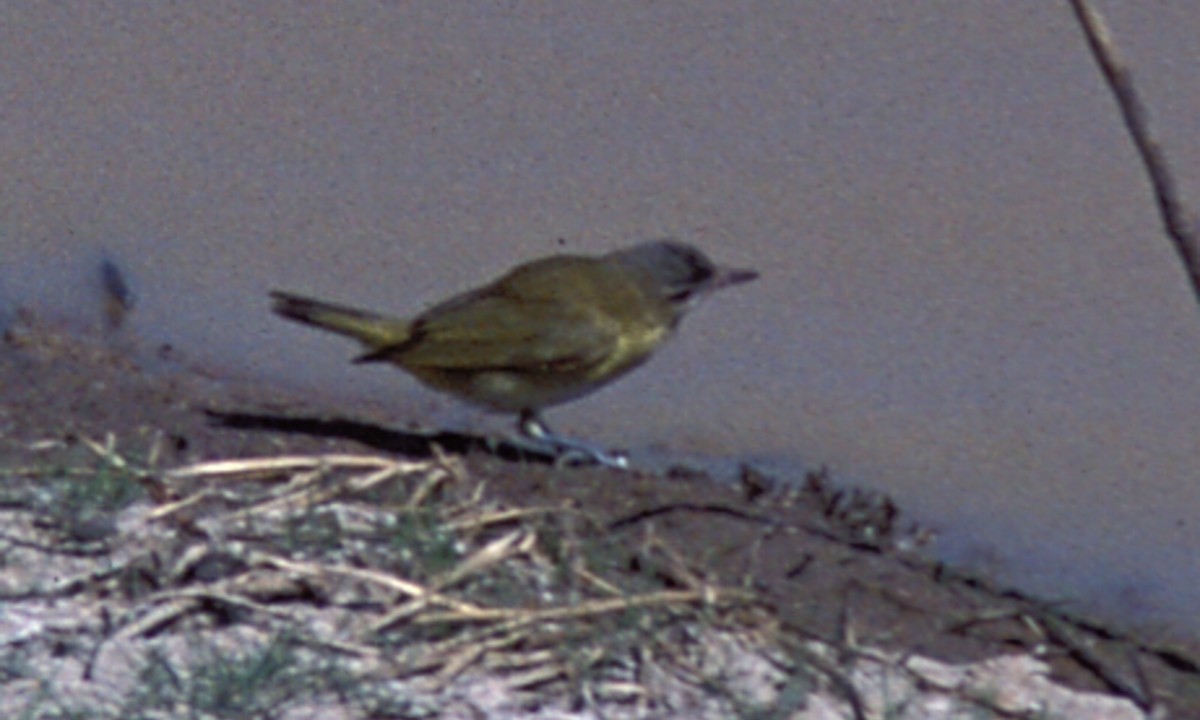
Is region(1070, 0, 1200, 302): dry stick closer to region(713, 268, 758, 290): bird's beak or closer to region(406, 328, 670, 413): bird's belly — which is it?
region(713, 268, 758, 290): bird's beak

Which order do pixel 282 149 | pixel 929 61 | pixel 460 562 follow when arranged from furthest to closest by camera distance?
1. pixel 282 149
2. pixel 929 61
3. pixel 460 562

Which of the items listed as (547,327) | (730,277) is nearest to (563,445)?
(547,327)

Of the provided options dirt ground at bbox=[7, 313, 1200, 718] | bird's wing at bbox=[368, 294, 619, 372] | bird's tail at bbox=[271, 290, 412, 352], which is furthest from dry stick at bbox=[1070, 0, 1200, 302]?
bird's tail at bbox=[271, 290, 412, 352]

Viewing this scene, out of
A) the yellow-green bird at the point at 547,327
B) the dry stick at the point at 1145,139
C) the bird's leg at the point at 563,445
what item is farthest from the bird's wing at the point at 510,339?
the dry stick at the point at 1145,139

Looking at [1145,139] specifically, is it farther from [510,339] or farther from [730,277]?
[510,339]

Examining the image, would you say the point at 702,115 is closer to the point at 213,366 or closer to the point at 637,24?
the point at 637,24

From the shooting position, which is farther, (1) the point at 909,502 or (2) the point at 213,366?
(2) the point at 213,366

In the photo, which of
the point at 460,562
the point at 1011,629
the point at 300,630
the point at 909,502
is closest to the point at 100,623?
the point at 300,630
